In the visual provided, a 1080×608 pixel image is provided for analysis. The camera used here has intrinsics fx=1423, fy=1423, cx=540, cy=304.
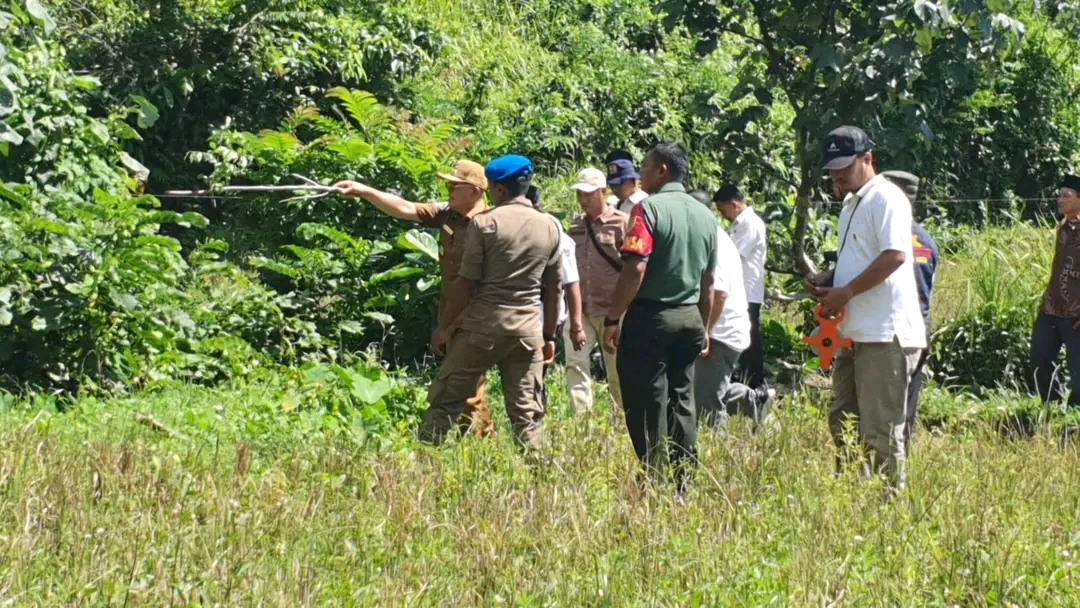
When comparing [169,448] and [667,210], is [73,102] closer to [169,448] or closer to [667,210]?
[169,448]

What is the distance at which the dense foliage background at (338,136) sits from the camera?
8461 mm

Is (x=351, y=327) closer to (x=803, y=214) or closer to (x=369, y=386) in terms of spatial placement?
(x=369, y=386)

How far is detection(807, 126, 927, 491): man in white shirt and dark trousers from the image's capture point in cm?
596

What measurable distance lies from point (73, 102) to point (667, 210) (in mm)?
5015

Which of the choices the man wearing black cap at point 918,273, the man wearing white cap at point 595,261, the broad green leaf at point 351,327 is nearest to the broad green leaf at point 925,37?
the man wearing black cap at point 918,273

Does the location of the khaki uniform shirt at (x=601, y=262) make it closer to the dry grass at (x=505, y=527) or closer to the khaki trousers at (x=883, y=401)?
the dry grass at (x=505, y=527)

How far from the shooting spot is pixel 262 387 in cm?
865

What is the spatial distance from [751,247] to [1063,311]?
2.04 m

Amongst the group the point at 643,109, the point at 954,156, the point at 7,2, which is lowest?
the point at 954,156

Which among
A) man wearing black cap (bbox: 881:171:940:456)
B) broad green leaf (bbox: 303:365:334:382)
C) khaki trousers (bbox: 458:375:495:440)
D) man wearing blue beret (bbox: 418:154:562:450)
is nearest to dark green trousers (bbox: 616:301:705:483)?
man wearing blue beret (bbox: 418:154:562:450)

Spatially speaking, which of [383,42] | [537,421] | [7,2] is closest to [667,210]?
[537,421]

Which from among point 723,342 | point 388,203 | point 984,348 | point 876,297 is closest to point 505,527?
point 876,297

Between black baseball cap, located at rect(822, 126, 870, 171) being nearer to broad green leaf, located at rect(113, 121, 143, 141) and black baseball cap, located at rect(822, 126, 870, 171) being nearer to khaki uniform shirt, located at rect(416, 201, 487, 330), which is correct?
khaki uniform shirt, located at rect(416, 201, 487, 330)

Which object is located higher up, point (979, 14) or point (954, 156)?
point (979, 14)
